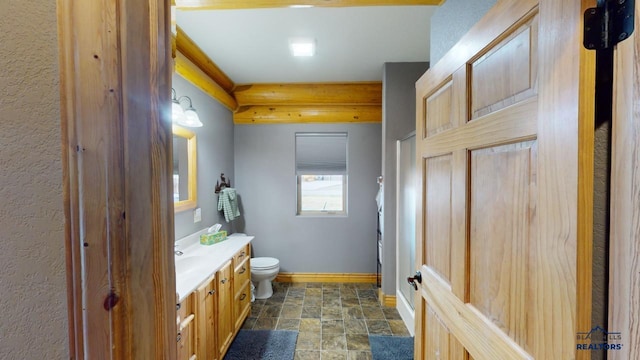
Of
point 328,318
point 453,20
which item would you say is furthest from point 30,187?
point 328,318

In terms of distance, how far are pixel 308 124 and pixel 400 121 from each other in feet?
4.21

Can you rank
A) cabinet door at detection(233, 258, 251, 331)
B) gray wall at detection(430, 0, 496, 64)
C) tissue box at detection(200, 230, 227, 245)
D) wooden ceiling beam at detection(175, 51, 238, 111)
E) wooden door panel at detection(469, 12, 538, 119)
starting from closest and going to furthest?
wooden door panel at detection(469, 12, 538, 119), gray wall at detection(430, 0, 496, 64), wooden ceiling beam at detection(175, 51, 238, 111), cabinet door at detection(233, 258, 251, 331), tissue box at detection(200, 230, 227, 245)

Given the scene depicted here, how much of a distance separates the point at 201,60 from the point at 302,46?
3.34 feet

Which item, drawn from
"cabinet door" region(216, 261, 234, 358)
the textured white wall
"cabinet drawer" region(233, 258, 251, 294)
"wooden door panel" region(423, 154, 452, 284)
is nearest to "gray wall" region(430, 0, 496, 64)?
"wooden door panel" region(423, 154, 452, 284)

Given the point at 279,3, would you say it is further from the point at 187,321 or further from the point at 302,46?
the point at 187,321

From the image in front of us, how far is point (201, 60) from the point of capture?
2.54 m

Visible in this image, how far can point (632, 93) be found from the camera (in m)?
0.52

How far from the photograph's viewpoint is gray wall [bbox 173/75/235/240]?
7.93ft

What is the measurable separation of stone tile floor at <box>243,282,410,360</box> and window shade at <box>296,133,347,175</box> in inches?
62.2

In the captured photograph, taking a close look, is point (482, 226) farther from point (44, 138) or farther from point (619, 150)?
point (44, 138)

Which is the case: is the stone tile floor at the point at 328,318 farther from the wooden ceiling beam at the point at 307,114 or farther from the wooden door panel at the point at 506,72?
the wooden ceiling beam at the point at 307,114

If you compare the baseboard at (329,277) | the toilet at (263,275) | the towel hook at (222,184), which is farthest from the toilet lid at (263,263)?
the towel hook at (222,184)

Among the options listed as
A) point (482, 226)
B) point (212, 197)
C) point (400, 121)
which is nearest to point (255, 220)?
point (212, 197)

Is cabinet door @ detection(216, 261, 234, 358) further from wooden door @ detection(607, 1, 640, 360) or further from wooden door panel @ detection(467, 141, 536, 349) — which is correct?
wooden door @ detection(607, 1, 640, 360)
